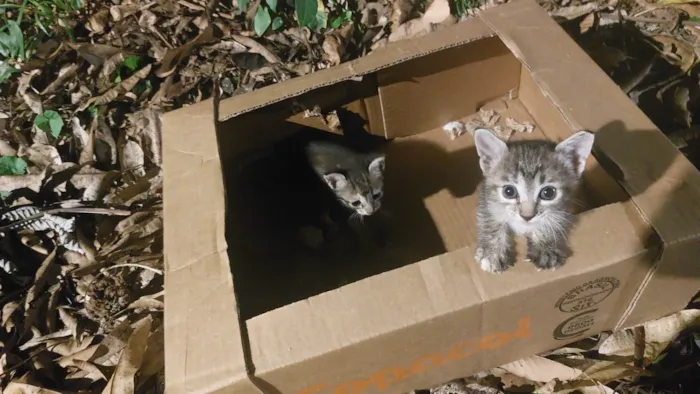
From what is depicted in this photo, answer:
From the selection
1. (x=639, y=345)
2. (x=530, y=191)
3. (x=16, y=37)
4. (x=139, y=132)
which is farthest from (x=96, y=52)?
(x=639, y=345)

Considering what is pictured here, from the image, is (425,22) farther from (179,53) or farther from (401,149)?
(179,53)

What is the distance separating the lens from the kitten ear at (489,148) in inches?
58.2

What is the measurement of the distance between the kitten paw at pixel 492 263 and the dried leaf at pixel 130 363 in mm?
1130

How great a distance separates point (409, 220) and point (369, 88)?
20.3 inches

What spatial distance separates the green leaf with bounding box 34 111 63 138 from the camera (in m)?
2.38

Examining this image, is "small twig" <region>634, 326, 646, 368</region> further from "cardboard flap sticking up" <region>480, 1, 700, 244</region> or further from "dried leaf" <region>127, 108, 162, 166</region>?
"dried leaf" <region>127, 108, 162, 166</region>

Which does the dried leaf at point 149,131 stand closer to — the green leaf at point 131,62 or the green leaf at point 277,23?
the green leaf at point 131,62

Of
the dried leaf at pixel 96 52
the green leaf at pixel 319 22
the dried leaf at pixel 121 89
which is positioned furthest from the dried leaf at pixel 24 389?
the green leaf at pixel 319 22

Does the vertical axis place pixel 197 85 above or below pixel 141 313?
above

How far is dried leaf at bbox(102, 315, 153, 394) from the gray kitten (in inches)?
44.3

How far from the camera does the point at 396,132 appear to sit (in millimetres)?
2240

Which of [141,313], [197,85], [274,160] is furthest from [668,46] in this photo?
[141,313]

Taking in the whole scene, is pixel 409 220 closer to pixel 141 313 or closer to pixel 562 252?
pixel 562 252

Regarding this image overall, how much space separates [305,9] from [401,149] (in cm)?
74
